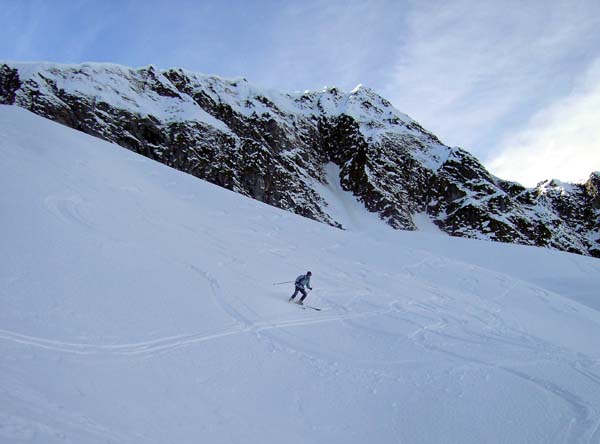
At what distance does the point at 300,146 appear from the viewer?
88.6 metres

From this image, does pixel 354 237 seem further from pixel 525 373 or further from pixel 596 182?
pixel 596 182

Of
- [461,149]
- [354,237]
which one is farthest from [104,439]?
[461,149]

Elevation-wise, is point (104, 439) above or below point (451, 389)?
below

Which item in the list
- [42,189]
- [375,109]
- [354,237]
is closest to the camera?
[42,189]

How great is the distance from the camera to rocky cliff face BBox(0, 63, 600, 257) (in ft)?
203

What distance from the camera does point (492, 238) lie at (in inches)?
2987

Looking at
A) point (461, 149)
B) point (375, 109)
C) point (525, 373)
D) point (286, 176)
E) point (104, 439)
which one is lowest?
point (104, 439)

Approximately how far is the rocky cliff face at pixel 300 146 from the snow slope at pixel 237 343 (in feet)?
168

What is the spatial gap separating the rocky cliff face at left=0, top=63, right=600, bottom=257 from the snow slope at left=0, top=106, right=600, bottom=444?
168 feet

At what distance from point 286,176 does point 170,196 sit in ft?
183

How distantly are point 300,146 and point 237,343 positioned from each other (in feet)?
276

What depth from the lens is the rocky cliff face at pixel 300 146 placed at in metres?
61.9

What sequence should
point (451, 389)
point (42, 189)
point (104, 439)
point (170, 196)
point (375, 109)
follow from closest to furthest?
point (104, 439), point (451, 389), point (42, 189), point (170, 196), point (375, 109)

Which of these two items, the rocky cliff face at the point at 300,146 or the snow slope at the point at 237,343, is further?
the rocky cliff face at the point at 300,146
